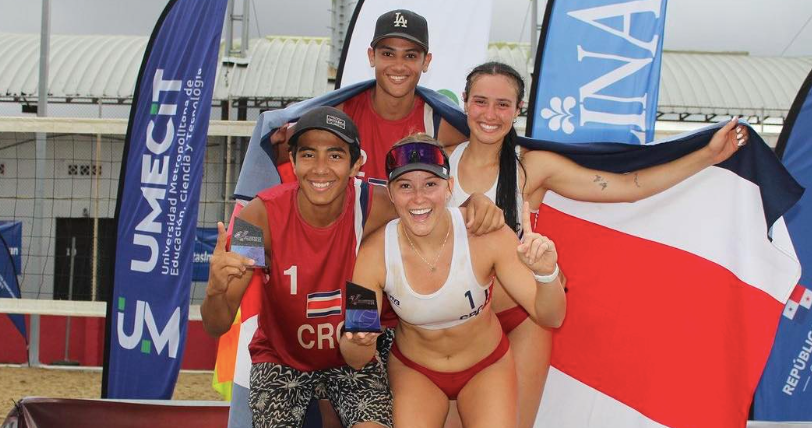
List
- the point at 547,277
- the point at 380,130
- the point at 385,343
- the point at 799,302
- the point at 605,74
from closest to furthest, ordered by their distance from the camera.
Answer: the point at 547,277
the point at 385,343
the point at 380,130
the point at 799,302
the point at 605,74

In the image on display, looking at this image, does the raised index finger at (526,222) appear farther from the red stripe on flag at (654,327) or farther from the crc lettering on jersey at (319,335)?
the red stripe on flag at (654,327)

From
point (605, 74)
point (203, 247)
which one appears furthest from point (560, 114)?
point (203, 247)

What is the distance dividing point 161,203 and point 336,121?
3.38m

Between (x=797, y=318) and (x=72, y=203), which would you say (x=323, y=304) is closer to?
(x=797, y=318)

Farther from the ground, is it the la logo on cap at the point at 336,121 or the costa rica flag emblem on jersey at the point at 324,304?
the la logo on cap at the point at 336,121

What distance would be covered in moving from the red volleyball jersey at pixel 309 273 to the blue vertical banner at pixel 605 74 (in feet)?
8.41

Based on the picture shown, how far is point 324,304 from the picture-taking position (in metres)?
3.35

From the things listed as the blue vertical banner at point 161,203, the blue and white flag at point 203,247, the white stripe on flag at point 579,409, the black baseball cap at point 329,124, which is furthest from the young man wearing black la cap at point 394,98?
the blue and white flag at point 203,247

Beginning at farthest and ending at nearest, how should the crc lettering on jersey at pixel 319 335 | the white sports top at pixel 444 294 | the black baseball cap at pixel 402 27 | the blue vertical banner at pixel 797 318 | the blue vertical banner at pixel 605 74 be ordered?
the blue vertical banner at pixel 605 74 < the blue vertical banner at pixel 797 318 < the black baseball cap at pixel 402 27 < the crc lettering on jersey at pixel 319 335 < the white sports top at pixel 444 294

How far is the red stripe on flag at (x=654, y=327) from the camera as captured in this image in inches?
171

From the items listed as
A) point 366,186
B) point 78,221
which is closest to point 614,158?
point 366,186

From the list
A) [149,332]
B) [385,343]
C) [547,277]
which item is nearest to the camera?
[547,277]

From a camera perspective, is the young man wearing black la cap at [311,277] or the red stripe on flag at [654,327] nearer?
the young man wearing black la cap at [311,277]

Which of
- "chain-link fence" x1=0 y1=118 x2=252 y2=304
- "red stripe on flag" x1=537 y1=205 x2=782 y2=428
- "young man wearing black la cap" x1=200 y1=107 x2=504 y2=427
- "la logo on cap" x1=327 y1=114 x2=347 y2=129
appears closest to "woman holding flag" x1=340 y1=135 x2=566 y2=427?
"young man wearing black la cap" x1=200 y1=107 x2=504 y2=427
